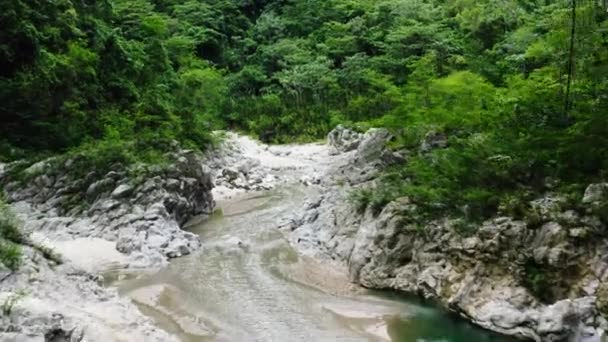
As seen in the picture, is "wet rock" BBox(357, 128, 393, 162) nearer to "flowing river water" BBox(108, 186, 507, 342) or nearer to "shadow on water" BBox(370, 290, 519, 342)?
"flowing river water" BBox(108, 186, 507, 342)

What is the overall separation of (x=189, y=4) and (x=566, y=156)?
5740 centimetres

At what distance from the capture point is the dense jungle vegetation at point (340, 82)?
1920cm

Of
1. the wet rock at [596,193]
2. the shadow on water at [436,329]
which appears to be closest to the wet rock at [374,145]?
the shadow on water at [436,329]

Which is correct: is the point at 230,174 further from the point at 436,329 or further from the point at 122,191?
the point at 436,329

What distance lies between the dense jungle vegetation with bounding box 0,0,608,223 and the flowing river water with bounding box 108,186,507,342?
3445 mm

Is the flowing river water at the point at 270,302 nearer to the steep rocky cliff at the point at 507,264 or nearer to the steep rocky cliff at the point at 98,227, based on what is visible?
the steep rocky cliff at the point at 507,264

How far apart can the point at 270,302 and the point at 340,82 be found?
39.5m

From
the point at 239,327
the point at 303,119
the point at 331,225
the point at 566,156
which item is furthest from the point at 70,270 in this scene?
the point at 303,119

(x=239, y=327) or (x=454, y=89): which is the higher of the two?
(x=454, y=89)

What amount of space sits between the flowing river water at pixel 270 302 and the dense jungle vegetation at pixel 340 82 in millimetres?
3445

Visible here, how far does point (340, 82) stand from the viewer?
182 ft

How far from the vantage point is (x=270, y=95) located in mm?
56250

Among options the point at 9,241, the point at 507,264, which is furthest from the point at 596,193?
the point at 9,241

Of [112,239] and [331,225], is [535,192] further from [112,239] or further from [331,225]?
[112,239]
